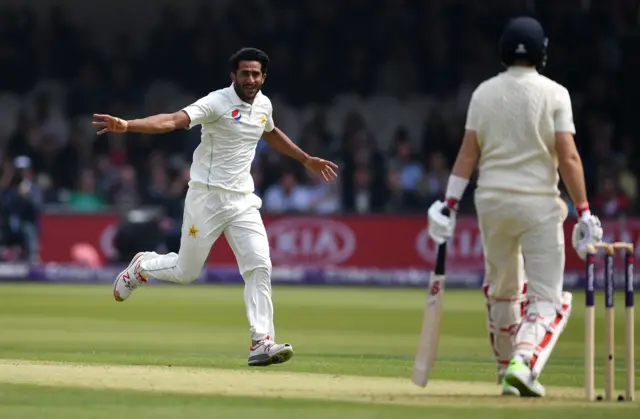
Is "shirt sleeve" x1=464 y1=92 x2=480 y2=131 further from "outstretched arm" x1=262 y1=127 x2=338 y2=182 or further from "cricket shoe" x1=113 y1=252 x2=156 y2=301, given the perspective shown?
"cricket shoe" x1=113 y1=252 x2=156 y2=301

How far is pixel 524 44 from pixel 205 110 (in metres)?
2.10

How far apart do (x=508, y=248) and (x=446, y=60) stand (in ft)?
48.3

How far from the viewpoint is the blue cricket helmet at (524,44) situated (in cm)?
639

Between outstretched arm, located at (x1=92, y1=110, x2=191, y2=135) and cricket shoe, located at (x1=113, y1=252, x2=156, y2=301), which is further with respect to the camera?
cricket shoe, located at (x1=113, y1=252, x2=156, y2=301)

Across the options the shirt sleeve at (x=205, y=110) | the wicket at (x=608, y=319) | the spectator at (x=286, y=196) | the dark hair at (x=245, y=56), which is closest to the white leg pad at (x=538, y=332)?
the wicket at (x=608, y=319)

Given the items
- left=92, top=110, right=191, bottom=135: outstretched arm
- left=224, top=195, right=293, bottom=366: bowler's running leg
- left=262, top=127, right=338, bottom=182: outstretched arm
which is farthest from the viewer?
left=262, top=127, right=338, bottom=182: outstretched arm

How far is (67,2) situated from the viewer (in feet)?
73.7

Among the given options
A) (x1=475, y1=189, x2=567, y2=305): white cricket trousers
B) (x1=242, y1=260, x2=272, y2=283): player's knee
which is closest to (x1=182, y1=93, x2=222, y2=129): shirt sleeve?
(x1=242, y1=260, x2=272, y2=283): player's knee

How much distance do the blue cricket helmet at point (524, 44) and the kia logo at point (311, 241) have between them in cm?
1151

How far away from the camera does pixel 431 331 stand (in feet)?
20.4

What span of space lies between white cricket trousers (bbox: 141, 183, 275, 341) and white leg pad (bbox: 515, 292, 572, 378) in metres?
1.99

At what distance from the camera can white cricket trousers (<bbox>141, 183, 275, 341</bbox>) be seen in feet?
25.9

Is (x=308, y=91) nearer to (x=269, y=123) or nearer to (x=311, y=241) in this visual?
(x=311, y=241)

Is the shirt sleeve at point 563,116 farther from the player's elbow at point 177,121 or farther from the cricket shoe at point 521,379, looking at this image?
the player's elbow at point 177,121
